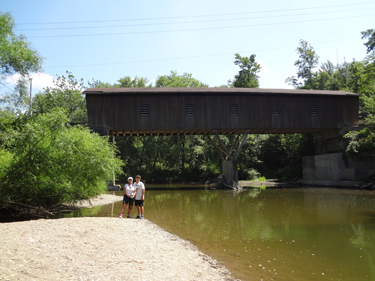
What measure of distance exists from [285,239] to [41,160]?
7.75 m

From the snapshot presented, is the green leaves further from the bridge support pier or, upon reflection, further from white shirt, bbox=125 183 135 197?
white shirt, bbox=125 183 135 197

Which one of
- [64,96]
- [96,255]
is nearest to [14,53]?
[96,255]

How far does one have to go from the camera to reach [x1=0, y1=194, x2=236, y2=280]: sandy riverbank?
438 centimetres

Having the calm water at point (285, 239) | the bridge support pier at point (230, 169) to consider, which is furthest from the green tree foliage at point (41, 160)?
the bridge support pier at point (230, 169)

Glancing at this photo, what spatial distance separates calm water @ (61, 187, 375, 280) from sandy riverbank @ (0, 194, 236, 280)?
69 cm

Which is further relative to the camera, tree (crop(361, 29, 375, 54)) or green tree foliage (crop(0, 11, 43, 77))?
tree (crop(361, 29, 375, 54))

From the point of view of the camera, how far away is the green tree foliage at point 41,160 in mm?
8977

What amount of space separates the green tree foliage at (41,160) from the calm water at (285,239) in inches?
132

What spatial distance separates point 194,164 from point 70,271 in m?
34.1

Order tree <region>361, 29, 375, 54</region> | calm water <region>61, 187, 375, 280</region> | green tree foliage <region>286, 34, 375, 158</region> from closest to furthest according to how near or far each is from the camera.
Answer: calm water <region>61, 187, 375, 280</region> → green tree foliage <region>286, 34, 375, 158</region> → tree <region>361, 29, 375, 54</region>

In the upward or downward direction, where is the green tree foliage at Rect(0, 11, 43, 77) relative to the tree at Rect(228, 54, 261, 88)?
downward

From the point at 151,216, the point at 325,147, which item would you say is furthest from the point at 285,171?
the point at 151,216

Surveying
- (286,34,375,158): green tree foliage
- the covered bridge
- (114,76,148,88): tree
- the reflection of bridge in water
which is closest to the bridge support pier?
the reflection of bridge in water

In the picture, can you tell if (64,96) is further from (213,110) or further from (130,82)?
(213,110)
